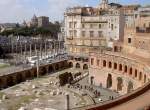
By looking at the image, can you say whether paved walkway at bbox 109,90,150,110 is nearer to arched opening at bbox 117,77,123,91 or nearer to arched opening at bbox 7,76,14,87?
arched opening at bbox 117,77,123,91

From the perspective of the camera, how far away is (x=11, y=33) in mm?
168500

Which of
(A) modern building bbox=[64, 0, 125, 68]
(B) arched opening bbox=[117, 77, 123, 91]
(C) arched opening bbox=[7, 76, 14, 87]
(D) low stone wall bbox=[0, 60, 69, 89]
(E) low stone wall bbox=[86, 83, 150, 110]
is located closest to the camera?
(E) low stone wall bbox=[86, 83, 150, 110]

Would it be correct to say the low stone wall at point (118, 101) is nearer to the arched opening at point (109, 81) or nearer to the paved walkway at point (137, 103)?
the paved walkway at point (137, 103)

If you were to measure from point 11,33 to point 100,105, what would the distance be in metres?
152

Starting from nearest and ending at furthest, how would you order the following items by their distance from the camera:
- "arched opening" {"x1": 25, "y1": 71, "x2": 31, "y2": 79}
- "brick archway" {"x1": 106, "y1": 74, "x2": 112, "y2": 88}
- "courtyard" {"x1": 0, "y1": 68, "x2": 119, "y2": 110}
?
"courtyard" {"x1": 0, "y1": 68, "x2": 119, "y2": 110}
"brick archway" {"x1": 106, "y1": 74, "x2": 112, "y2": 88}
"arched opening" {"x1": 25, "y1": 71, "x2": 31, "y2": 79}

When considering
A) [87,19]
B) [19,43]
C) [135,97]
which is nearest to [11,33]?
[19,43]

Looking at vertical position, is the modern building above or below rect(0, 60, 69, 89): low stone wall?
above

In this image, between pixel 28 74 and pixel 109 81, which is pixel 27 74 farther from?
pixel 109 81

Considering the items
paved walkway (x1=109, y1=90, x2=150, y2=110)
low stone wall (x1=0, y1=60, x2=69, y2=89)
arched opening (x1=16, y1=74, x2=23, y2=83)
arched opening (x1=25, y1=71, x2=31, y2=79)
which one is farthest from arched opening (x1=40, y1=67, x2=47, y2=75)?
paved walkway (x1=109, y1=90, x2=150, y2=110)

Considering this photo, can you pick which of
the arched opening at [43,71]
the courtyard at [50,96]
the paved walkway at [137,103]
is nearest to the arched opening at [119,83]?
the courtyard at [50,96]

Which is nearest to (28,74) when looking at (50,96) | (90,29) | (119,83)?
(90,29)

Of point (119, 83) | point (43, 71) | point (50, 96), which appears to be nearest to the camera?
point (50, 96)

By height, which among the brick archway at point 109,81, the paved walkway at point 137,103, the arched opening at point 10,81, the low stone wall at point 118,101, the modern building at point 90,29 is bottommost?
the arched opening at point 10,81

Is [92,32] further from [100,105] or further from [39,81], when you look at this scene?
[100,105]
